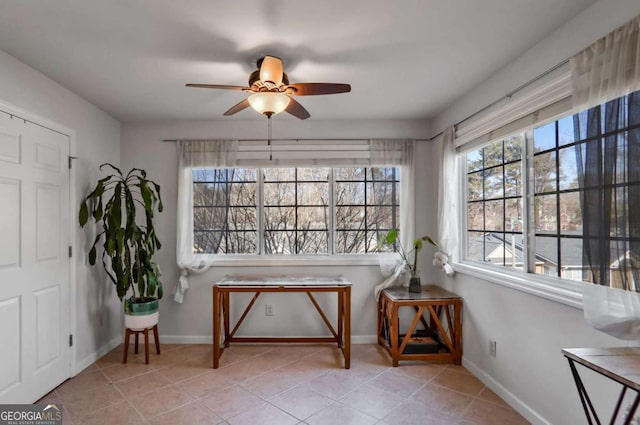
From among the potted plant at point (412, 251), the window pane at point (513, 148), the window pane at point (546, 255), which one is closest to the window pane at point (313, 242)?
the potted plant at point (412, 251)

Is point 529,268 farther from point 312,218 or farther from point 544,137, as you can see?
point 312,218

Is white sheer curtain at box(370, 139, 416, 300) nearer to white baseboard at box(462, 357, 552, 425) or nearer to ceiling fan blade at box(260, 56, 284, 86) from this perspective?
white baseboard at box(462, 357, 552, 425)

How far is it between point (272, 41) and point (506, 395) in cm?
291

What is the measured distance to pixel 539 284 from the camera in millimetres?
2113

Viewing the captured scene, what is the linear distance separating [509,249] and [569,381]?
0.95 metres

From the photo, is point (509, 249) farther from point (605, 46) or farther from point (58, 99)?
point (58, 99)

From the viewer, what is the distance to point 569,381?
1.88m

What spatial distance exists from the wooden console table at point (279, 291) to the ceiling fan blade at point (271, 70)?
5.97 feet

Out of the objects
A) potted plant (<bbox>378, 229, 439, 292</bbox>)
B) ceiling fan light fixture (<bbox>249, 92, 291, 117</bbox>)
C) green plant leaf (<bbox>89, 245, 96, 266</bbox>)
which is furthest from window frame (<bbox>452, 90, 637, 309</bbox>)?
green plant leaf (<bbox>89, 245, 96, 266</bbox>)

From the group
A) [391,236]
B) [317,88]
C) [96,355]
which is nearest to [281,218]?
[391,236]

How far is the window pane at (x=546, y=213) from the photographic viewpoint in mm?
2104

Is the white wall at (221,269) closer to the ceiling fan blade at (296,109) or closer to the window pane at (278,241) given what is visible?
the window pane at (278,241)

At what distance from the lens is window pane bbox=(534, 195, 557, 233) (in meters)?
2.10

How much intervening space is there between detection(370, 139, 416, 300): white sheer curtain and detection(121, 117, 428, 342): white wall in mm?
127
